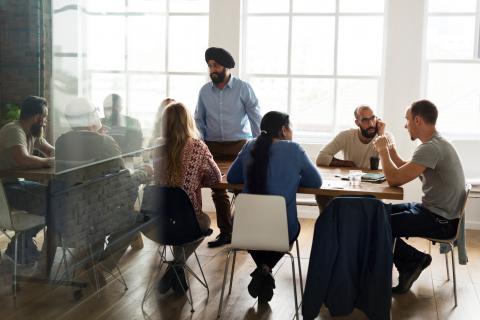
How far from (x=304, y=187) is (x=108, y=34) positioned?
87.8 inches

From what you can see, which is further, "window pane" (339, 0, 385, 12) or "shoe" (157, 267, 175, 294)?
"window pane" (339, 0, 385, 12)

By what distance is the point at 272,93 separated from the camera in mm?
6957

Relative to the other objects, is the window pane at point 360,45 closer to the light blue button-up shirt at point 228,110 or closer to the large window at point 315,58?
the large window at point 315,58

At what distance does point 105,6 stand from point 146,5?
40cm

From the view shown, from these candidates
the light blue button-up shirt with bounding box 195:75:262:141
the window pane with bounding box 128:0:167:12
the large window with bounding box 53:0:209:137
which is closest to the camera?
the large window with bounding box 53:0:209:137

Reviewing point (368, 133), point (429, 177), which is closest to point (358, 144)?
point (368, 133)

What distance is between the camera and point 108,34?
5.91 feet

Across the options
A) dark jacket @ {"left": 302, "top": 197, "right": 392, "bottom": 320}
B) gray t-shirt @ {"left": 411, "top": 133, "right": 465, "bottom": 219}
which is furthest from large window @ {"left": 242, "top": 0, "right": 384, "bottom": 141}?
dark jacket @ {"left": 302, "top": 197, "right": 392, "bottom": 320}

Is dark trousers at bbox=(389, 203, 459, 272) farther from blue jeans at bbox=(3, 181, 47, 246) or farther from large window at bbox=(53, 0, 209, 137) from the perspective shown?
blue jeans at bbox=(3, 181, 47, 246)

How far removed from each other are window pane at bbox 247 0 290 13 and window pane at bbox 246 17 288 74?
8 centimetres

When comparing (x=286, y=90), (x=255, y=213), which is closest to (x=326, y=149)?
(x=255, y=213)

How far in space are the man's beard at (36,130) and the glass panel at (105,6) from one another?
382 mm

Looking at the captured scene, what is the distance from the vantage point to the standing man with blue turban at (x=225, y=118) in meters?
5.46

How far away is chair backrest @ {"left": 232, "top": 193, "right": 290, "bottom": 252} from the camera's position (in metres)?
3.52
